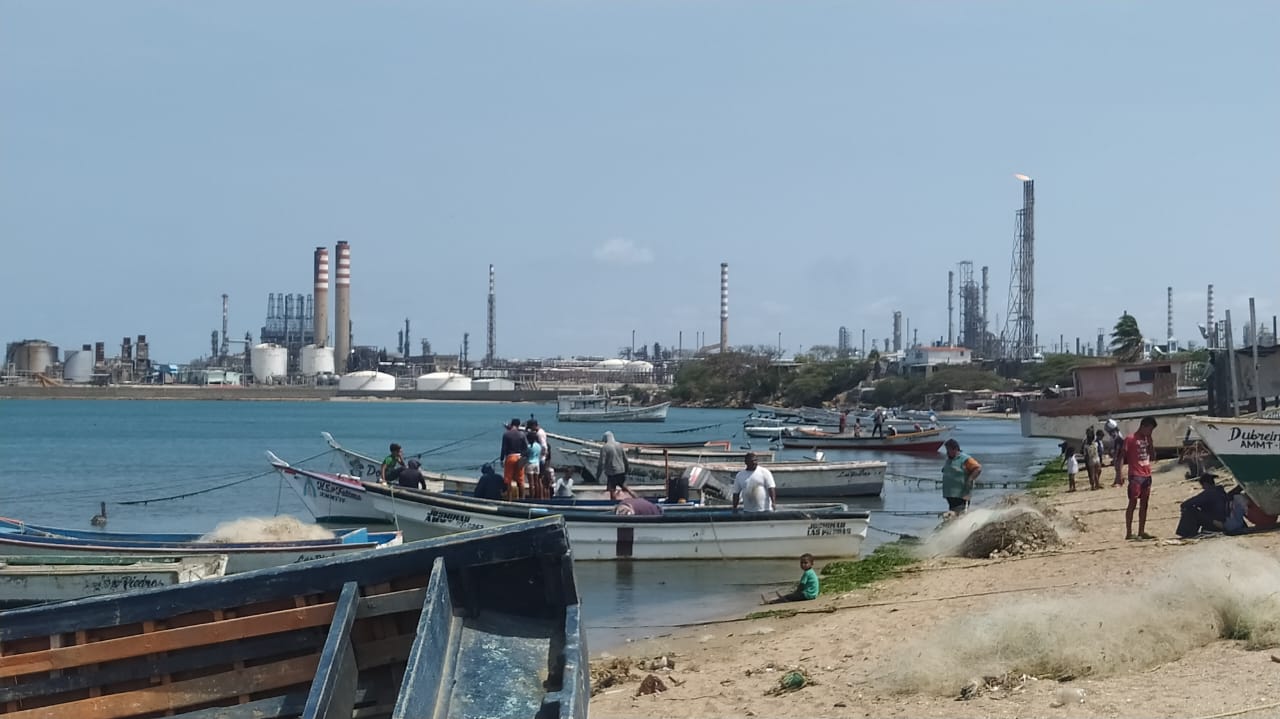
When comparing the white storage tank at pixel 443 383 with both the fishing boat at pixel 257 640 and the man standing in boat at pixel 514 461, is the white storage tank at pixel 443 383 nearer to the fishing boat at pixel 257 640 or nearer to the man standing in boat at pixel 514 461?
the man standing in boat at pixel 514 461

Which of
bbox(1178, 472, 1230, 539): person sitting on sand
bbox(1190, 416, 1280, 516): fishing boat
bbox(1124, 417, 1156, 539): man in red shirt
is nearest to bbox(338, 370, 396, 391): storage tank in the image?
bbox(1124, 417, 1156, 539): man in red shirt

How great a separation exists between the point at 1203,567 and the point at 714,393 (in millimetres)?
157923

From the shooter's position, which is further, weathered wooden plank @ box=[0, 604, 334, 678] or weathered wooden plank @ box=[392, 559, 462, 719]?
weathered wooden plank @ box=[0, 604, 334, 678]

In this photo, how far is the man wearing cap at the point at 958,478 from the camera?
20844 mm

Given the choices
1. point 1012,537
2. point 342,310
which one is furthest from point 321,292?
point 1012,537

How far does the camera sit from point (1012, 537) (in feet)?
58.9

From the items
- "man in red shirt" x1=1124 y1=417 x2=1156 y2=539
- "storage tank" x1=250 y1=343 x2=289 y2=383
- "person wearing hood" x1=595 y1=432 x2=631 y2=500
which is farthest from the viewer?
"storage tank" x1=250 y1=343 x2=289 y2=383

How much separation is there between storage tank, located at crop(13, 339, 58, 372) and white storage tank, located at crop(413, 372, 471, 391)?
5275cm

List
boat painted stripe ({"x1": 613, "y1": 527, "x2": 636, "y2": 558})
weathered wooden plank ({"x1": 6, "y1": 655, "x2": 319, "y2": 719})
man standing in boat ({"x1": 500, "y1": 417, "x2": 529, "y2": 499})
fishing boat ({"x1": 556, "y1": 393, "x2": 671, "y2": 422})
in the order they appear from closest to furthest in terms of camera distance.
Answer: weathered wooden plank ({"x1": 6, "y1": 655, "x2": 319, "y2": 719}) → boat painted stripe ({"x1": 613, "y1": 527, "x2": 636, "y2": 558}) → man standing in boat ({"x1": 500, "y1": 417, "x2": 529, "y2": 499}) → fishing boat ({"x1": 556, "y1": 393, "x2": 671, "y2": 422})

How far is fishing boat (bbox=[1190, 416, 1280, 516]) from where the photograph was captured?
56.0 feet

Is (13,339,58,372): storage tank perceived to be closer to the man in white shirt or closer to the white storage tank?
the white storage tank

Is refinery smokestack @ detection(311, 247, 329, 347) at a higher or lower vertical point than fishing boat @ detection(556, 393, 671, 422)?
higher

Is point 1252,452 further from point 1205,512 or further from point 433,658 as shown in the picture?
point 433,658

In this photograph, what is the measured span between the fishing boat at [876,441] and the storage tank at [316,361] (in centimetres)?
13263
